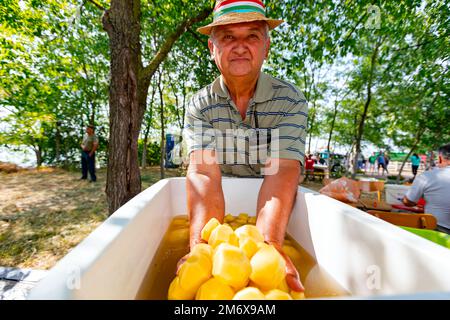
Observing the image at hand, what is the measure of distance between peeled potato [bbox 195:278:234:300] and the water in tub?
394 mm

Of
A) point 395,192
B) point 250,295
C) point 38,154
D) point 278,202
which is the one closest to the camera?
point 250,295

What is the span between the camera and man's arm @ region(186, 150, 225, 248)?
4.31 ft

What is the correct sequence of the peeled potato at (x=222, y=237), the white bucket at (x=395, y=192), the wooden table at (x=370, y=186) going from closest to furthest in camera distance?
1. the peeled potato at (x=222, y=237)
2. the white bucket at (x=395, y=192)
3. the wooden table at (x=370, y=186)

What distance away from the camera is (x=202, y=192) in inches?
57.4

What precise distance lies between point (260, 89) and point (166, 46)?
122 inches

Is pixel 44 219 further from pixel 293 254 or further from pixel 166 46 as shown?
pixel 293 254

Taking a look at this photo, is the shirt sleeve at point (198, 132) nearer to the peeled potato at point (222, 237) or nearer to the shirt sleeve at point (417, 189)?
the peeled potato at point (222, 237)

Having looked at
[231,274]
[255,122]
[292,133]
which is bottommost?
[231,274]

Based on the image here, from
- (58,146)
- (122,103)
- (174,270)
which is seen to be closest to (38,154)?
(58,146)

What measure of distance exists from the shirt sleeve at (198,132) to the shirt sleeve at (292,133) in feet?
1.57

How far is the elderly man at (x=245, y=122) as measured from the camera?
4.50 ft

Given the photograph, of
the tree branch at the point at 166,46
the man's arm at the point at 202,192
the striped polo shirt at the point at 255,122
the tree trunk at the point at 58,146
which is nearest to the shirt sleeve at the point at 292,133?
the striped polo shirt at the point at 255,122

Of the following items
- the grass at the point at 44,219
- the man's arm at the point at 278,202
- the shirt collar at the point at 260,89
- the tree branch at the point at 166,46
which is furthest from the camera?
the tree branch at the point at 166,46
